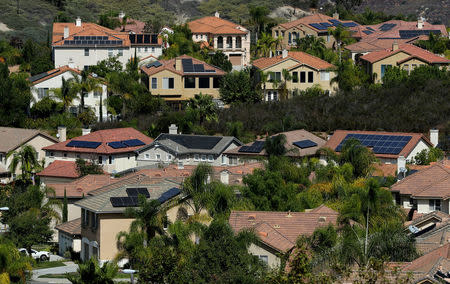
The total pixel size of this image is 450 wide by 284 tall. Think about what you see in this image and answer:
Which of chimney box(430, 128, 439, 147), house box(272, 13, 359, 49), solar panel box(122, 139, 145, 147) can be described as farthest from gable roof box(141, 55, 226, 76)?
chimney box(430, 128, 439, 147)

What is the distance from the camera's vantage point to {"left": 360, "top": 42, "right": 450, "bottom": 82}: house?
102750mm

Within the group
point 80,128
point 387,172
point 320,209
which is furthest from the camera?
point 80,128

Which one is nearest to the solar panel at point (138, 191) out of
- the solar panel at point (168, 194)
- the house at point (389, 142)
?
the solar panel at point (168, 194)

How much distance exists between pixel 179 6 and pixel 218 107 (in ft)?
221

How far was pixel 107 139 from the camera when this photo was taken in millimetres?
92125

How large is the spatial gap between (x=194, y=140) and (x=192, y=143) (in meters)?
0.52

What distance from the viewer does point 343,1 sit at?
535 ft

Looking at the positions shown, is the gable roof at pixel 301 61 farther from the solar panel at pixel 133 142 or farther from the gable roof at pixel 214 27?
the solar panel at pixel 133 142

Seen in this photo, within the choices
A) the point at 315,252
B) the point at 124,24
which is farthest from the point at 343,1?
the point at 315,252

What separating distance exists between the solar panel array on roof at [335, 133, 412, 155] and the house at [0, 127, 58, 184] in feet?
79.0

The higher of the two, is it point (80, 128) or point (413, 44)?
point (413, 44)

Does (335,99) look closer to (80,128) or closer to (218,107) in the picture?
(218,107)

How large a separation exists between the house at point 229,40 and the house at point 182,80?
1254 centimetres

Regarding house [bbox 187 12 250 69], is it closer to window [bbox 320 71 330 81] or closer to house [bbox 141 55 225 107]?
house [bbox 141 55 225 107]
